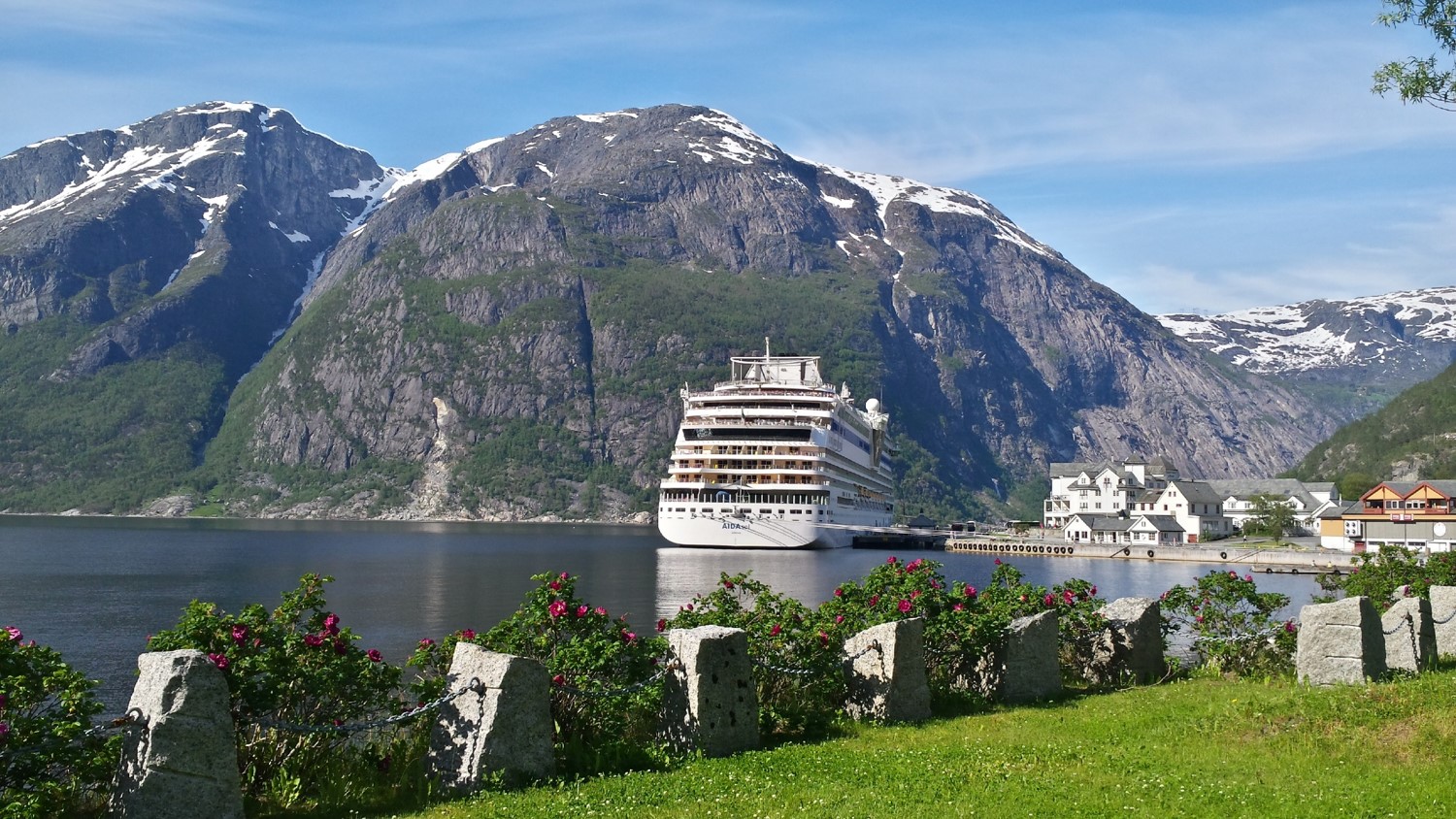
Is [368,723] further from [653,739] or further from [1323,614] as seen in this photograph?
[1323,614]

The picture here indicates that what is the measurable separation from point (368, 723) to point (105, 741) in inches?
102

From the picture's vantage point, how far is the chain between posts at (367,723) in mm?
12523

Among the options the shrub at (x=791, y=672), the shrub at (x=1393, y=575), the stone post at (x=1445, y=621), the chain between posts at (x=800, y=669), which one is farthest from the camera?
the shrub at (x=1393, y=575)

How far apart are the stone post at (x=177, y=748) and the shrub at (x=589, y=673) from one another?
4024mm

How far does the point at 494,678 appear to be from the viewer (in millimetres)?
13000

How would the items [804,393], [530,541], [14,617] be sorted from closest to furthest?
[14,617]
[804,393]
[530,541]

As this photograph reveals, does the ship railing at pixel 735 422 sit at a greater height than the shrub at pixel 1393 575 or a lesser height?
greater

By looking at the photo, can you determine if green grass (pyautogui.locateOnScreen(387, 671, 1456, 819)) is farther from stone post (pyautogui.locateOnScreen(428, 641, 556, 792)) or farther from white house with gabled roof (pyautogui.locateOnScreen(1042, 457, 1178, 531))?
white house with gabled roof (pyautogui.locateOnScreen(1042, 457, 1178, 531))

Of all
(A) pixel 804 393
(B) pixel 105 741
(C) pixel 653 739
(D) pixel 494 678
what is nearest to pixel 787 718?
(C) pixel 653 739

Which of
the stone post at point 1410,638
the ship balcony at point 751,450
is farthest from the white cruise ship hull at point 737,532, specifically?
the stone post at point 1410,638

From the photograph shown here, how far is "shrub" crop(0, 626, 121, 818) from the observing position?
10641 mm

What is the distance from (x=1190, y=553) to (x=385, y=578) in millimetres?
Answer: 80034

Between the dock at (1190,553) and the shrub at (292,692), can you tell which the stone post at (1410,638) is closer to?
the shrub at (292,692)

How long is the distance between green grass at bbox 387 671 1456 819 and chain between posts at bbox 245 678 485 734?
1.13 meters
